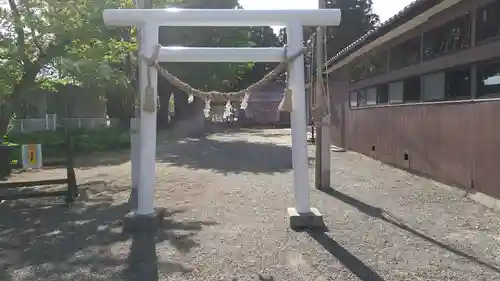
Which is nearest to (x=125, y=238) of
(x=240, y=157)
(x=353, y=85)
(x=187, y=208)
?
(x=187, y=208)

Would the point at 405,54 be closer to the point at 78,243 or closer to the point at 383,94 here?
the point at 383,94

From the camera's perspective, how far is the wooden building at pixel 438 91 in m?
7.00

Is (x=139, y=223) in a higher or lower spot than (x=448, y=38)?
lower

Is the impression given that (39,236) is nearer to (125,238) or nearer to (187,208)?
(125,238)

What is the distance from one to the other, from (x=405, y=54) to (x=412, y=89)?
101 cm

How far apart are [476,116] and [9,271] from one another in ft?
22.8

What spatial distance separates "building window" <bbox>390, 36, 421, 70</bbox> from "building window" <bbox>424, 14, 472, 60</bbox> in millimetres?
481

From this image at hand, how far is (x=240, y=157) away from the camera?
14.7 m

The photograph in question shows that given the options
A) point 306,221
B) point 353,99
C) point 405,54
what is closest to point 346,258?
point 306,221

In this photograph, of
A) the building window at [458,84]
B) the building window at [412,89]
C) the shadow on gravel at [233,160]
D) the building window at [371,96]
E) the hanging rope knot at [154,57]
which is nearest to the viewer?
the hanging rope knot at [154,57]

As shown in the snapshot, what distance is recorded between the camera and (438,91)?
28.8 ft

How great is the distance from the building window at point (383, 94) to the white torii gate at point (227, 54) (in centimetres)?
646

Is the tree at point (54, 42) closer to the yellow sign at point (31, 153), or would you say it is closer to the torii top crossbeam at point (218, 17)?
the yellow sign at point (31, 153)

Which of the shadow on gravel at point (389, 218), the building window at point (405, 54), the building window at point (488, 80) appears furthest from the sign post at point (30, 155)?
the building window at point (405, 54)
